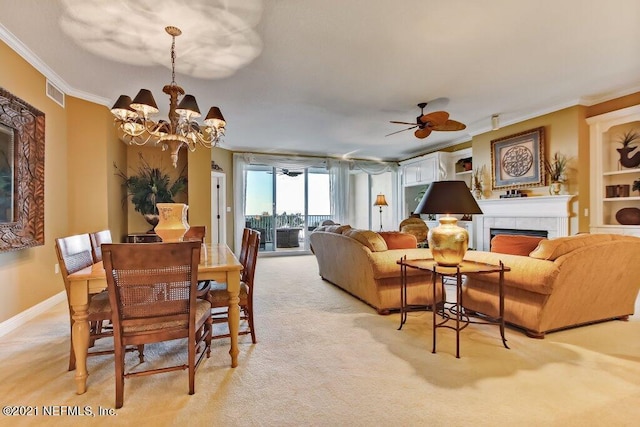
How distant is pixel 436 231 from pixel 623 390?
1404 mm

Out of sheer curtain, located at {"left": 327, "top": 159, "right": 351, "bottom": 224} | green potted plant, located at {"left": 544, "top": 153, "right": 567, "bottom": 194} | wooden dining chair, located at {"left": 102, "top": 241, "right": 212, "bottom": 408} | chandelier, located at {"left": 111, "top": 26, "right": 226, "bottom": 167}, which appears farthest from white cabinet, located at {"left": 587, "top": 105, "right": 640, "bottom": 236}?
wooden dining chair, located at {"left": 102, "top": 241, "right": 212, "bottom": 408}

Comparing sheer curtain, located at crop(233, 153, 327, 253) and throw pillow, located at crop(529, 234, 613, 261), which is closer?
throw pillow, located at crop(529, 234, 613, 261)

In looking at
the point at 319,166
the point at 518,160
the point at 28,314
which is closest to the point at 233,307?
the point at 28,314

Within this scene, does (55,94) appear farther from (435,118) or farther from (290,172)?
(290,172)

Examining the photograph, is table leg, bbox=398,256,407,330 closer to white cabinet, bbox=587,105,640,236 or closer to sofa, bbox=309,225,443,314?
sofa, bbox=309,225,443,314

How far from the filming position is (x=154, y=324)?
177 cm

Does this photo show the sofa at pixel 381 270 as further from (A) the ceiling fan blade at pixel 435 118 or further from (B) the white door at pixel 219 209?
(B) the white door at pixel 219 209

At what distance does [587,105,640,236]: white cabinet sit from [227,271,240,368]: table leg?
5054 mm

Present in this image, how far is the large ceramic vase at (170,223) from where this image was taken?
2426 millimetres

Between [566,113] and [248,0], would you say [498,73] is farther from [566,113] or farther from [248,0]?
[248,0]

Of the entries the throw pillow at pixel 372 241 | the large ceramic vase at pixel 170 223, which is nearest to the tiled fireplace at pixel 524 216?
the throw pillow at pixel 372 241

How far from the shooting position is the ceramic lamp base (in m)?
2.44

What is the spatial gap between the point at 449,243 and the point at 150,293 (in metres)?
2.08

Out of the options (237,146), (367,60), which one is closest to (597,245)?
(367,60)
